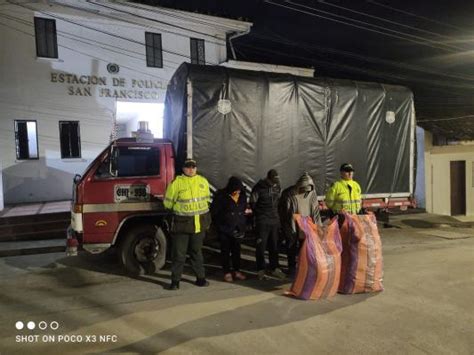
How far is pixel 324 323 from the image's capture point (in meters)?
4.68

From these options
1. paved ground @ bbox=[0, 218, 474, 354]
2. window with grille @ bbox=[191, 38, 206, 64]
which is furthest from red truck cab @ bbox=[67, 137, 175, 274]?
window with grille @ bbox=[191, 38, 206, 64]

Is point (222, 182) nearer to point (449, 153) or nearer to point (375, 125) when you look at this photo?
point (375, 125)

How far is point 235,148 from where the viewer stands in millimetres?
7227

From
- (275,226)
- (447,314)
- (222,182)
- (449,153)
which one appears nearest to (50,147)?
(222,182)

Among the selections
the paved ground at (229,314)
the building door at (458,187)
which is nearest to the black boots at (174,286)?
the paved ground at (229,314)

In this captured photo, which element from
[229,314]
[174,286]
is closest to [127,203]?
[174,286]

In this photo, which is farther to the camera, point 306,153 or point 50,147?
point 50,147

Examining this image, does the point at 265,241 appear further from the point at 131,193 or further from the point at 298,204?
the point at 131,193

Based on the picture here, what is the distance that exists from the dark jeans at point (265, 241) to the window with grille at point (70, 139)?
962 centimetres

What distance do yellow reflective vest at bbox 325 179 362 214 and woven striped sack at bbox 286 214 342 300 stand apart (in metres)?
0.92

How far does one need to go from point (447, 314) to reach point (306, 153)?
147 inches

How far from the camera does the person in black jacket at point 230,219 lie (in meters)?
6.40

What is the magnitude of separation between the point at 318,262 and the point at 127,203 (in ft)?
10.4

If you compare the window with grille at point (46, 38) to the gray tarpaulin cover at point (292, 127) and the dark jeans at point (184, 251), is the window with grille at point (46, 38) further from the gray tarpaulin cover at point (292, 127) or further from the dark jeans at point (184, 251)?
the dark jeans at point (184, 251)
